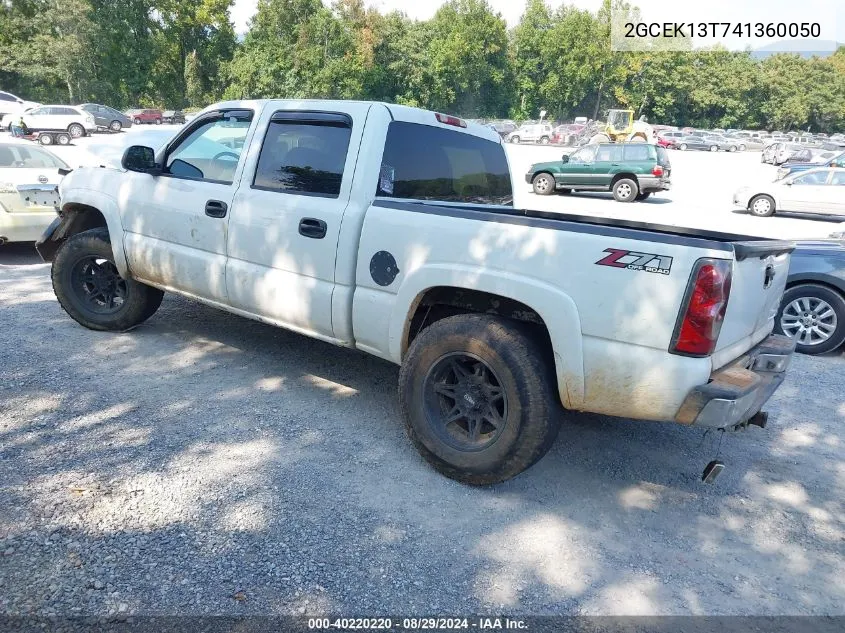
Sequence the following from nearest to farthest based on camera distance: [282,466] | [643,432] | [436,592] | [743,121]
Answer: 1. [436,592]
2. [282,466]
3. [643,432]
4. [743,121]

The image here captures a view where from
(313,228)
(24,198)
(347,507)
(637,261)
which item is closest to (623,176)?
(24,198)

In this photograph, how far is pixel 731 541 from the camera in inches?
117

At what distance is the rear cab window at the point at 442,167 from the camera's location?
3.80 m

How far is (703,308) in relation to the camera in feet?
8.55

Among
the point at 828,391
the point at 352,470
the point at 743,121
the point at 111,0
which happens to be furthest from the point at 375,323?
the point at 743,121

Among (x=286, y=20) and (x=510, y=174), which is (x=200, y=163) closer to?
(x=510, y=174)

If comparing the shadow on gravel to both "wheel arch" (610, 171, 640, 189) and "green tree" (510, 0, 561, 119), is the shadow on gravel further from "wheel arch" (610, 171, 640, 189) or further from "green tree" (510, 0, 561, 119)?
"green tree" (510, 0, 561, 119)

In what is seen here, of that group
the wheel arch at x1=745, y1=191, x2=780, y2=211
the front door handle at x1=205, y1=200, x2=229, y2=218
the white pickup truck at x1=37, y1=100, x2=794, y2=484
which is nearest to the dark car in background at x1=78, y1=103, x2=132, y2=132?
the wheel arch at x1=745, y1=191, x2=780, y2=211

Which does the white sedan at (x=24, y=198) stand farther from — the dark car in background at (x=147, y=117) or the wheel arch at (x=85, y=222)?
the dark car in background at (x=147, y=117)

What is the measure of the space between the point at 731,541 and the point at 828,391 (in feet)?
8.98

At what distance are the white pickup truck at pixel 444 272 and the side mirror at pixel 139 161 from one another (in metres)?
0.01

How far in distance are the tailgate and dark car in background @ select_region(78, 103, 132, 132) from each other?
129 ft

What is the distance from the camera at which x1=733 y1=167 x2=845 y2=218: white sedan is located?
50.7ft

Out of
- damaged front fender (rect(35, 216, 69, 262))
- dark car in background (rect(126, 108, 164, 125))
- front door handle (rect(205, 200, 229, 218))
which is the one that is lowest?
damaged front fender (rect(35, 216, 69, 262))
